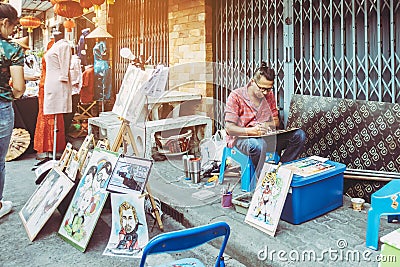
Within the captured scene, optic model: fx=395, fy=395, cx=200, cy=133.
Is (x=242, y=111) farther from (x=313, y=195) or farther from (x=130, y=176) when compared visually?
(x=130, y=176)

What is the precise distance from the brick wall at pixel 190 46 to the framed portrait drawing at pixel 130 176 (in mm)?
2582

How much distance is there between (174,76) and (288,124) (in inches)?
90.3

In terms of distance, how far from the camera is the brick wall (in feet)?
17.1

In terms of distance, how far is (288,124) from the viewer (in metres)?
4.11

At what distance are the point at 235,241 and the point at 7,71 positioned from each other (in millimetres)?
2289

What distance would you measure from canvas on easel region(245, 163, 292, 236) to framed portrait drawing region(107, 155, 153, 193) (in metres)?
0.82

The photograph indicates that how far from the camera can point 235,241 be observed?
2.73 meters

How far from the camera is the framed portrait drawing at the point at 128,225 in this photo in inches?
111

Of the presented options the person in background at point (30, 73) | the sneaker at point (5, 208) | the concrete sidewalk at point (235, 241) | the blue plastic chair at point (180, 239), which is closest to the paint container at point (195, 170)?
the concrete sidewalk at point (235, 241)

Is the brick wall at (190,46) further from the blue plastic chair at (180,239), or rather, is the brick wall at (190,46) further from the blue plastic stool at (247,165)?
the blue plastic chair at (180,239)

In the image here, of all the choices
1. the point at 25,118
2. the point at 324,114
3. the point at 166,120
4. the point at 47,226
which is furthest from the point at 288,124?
the point at 25,118

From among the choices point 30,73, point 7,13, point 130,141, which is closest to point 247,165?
point 130,141

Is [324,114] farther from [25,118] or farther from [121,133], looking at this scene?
[25,118]

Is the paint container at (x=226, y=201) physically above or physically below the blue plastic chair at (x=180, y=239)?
below
